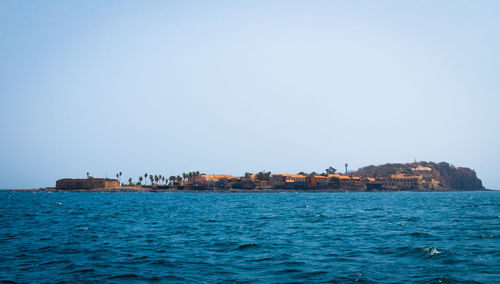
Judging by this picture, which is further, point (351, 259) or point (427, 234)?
point (427, 234)

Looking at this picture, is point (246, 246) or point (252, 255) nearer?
point (252, 255)

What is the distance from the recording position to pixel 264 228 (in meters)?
39.7

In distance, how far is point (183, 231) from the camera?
37.2 metres

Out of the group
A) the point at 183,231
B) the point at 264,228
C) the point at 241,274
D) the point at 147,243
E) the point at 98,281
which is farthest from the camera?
the point at 264,228

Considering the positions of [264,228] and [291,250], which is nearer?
[291,250]

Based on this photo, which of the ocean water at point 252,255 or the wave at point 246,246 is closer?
the ocean water at point 252,255

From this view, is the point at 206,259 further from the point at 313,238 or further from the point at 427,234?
the point at 427,234

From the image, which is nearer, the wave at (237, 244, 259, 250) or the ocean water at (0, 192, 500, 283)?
the ocean water at (0, 192, 500, 283)

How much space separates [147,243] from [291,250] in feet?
37.2

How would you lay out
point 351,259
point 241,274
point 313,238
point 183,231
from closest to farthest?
point 241,274, point 351,259, point 313,238, point 183,231

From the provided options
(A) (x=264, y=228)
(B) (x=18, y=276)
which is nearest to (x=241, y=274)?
(B) (x=18, y=276)

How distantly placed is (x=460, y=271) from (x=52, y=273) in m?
21.5

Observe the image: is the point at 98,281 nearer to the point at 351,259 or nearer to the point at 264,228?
the point at 351,259

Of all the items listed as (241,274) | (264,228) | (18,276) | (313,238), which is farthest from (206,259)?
(264,228)
